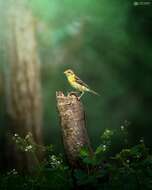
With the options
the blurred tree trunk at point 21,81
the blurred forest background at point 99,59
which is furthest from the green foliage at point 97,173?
the blurred forest background at point 99,59

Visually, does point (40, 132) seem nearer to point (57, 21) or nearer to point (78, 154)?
point (57, 21)

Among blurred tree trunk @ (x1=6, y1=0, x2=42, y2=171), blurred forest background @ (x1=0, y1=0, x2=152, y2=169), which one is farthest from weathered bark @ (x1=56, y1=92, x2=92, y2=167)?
blurred forest background @ (x1=0, y1=0, x2=152, y2=169)

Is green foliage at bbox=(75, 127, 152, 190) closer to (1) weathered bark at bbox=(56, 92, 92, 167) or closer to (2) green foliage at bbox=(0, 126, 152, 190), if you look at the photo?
(2) green foliage at bbox=(0, 126, 152, 190)

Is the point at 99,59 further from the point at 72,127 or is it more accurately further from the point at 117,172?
the point at 117,172

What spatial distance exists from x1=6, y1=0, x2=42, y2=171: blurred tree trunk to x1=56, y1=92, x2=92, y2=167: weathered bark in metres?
4.53

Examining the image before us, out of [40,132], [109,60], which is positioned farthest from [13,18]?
[109,60]

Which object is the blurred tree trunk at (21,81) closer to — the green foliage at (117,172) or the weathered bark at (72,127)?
the weathered bark at (72,127)

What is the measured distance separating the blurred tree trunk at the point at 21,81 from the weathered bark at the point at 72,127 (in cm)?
453

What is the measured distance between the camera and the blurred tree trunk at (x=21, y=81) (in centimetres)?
1108

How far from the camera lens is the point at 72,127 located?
643 cm

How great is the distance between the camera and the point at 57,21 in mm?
14609

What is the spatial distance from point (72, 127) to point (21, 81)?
4931 mm

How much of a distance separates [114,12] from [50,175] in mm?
7706

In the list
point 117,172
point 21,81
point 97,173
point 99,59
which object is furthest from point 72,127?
point 99,59
